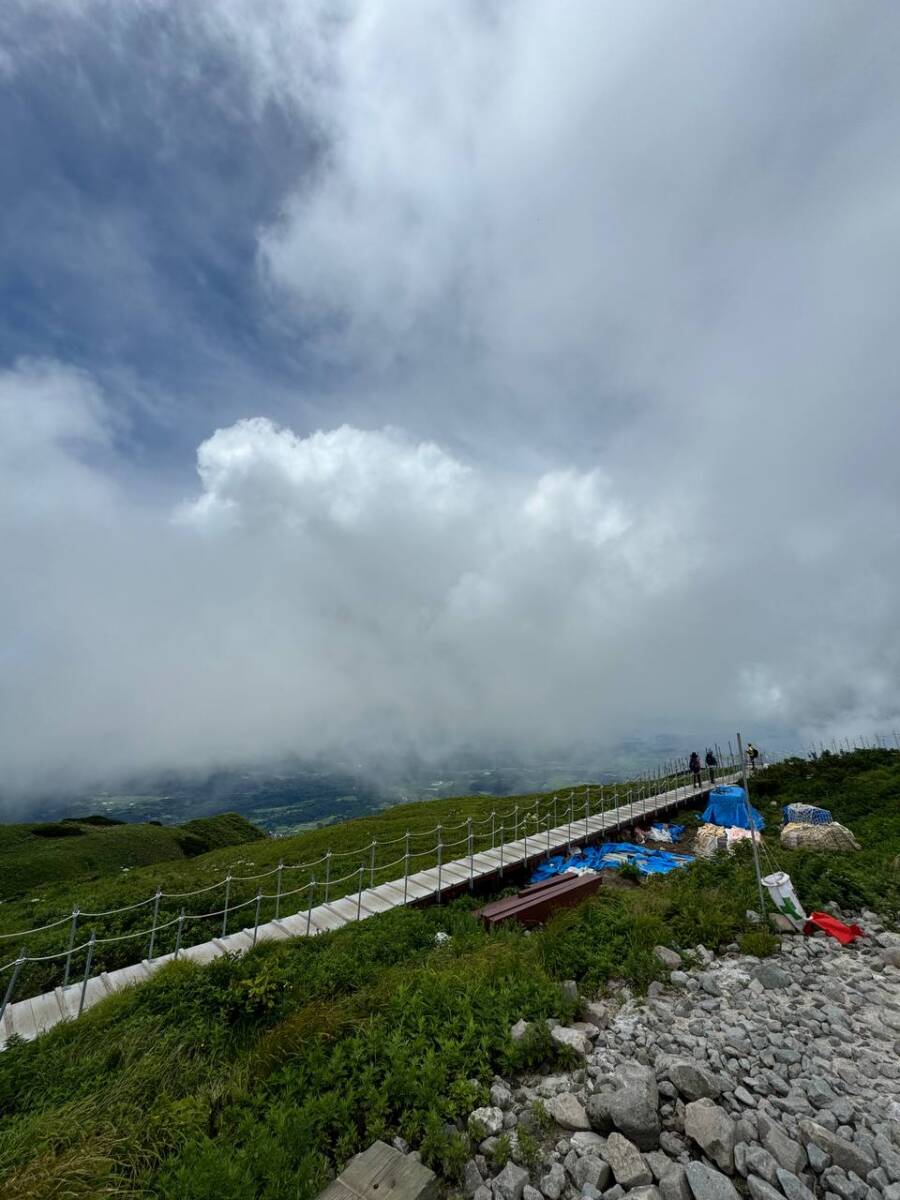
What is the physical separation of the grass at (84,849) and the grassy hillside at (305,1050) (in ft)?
54.8

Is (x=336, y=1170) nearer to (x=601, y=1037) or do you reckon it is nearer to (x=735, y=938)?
(x=601, y=1037)

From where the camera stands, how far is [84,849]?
35.4 metres

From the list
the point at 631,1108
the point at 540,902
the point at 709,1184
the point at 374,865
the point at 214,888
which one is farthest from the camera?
the point at 374,865

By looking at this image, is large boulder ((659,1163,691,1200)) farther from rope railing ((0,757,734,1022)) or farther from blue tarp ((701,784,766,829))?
blue tarp ((701,784,766,829))

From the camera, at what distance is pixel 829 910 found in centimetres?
1156

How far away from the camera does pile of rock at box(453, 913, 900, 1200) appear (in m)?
4.98

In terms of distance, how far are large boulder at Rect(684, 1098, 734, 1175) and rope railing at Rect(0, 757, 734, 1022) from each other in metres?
9.93

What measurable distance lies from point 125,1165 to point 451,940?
7.73 m

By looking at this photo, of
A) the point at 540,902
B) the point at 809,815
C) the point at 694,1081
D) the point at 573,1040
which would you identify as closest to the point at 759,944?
the point at 573,1040

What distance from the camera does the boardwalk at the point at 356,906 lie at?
33.8 ft

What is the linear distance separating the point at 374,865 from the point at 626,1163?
1655cm

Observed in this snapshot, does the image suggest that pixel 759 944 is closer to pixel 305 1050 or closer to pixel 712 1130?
pixel 712 1130

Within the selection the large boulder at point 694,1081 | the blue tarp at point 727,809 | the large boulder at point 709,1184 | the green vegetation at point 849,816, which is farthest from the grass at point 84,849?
the blue tarp at point 727,809

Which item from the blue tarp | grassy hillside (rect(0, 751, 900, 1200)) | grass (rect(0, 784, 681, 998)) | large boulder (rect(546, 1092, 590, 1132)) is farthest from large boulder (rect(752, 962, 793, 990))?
the blue tarp
